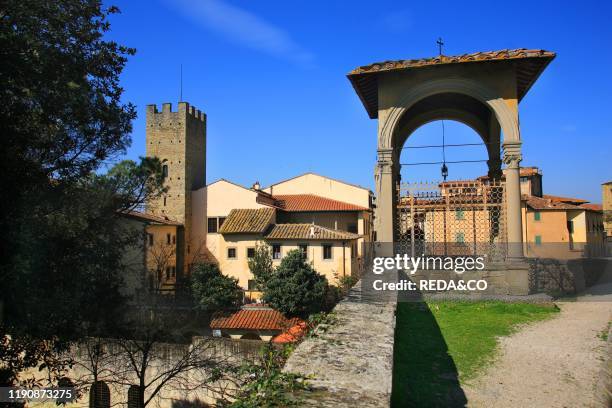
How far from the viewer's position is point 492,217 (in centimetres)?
1149

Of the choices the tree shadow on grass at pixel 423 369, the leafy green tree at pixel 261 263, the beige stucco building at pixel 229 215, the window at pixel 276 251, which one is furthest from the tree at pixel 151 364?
the window at pixel 276 251

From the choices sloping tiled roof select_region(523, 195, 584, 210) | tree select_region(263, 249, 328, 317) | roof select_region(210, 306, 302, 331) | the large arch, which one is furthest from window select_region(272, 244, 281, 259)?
the large arch

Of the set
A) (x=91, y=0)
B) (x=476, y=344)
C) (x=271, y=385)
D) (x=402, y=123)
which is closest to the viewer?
(x=271, y=385)

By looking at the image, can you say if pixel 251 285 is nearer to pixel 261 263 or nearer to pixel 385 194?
pixel 261 263

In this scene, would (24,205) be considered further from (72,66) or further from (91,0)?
(91,0)

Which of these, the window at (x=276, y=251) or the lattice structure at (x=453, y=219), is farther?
the window at (x=276, y=251)

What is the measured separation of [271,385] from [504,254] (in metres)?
8.47

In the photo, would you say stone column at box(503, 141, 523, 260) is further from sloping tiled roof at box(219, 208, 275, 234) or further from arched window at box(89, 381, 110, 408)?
sloping tiled roof at box(219, 208, 275, 234)

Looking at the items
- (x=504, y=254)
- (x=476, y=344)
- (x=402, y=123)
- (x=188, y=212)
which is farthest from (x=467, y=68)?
(x=188, y=212)

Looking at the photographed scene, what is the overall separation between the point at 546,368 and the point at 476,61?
7.12m

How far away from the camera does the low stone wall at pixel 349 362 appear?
293 cm

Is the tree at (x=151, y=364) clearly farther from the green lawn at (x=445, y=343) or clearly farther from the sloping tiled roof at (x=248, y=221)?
the sloping tiled roof at (x=248, y=221)

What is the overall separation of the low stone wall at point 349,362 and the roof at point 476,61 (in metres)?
6.87

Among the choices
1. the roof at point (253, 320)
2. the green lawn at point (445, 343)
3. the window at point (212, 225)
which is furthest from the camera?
the window at point (212, 225)
